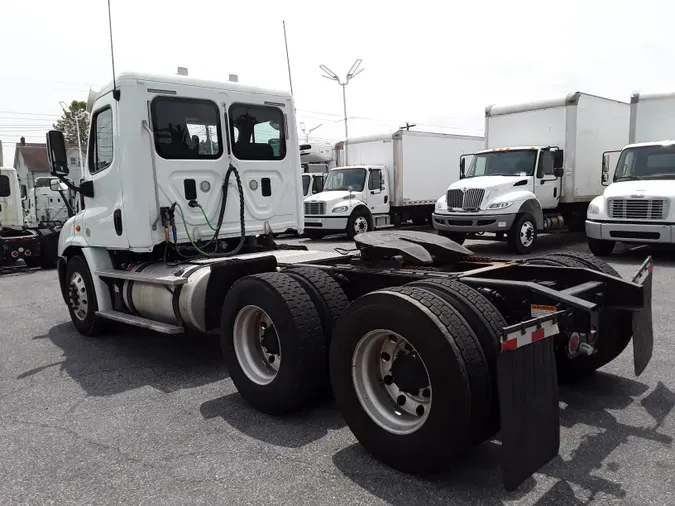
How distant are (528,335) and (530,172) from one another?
1228 cm

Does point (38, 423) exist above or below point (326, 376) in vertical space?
below

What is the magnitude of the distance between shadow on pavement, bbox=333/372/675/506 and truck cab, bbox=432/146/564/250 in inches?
383

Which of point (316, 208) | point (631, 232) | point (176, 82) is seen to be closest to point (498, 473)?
point (176, 82)

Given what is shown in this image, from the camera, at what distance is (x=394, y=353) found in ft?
11.2

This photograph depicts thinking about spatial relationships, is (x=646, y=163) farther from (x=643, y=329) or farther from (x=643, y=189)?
(x=643, y=329)

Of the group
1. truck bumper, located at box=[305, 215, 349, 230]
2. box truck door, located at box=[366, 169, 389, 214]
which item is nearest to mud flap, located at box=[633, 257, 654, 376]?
truck bumper, located at box=[305, 215, 349, 230]

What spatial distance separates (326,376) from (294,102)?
3.89 meters

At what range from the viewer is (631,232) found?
448 inches

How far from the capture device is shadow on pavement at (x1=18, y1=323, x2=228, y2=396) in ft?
16.5

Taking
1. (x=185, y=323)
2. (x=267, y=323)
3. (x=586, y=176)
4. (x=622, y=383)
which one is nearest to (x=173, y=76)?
(x=185, y=323)

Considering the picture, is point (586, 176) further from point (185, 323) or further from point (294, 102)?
point (185, 323)

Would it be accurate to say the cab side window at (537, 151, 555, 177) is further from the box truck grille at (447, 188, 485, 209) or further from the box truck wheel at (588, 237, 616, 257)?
the box truck wheel at (588, 237, 616, 257)

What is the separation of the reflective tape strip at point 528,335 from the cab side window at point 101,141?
15.3 feet

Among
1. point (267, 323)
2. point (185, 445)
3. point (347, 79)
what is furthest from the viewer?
point (347, 79)
